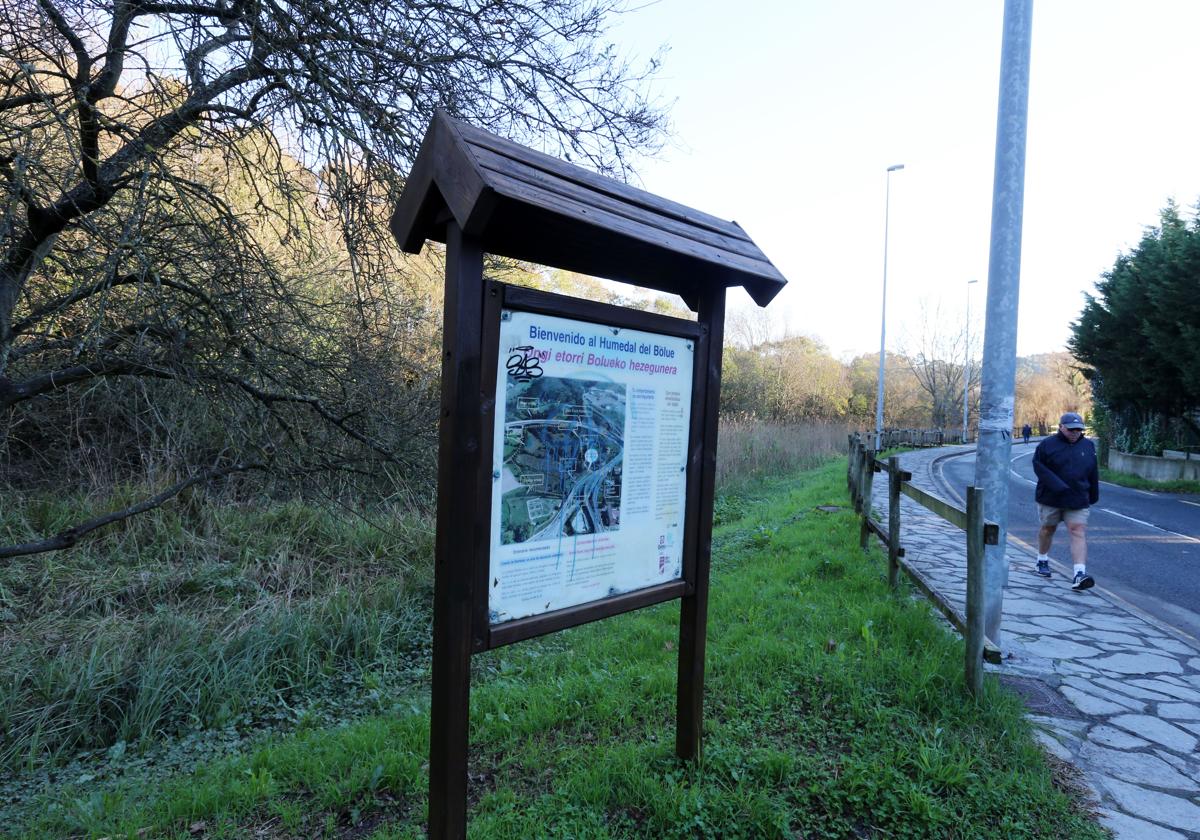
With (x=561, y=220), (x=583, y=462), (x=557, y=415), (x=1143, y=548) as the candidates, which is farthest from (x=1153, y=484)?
(x=561, y=220)

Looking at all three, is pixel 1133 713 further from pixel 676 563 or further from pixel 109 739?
pixel 109 739

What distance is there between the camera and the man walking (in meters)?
7.03

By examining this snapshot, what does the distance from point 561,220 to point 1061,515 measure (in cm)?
732

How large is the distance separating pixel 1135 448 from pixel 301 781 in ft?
92.1

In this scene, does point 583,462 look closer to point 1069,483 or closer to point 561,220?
point 561,220

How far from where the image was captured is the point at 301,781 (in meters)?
3.23

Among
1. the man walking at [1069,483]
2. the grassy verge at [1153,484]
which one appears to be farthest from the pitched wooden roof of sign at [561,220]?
the grassy verge at [1153,484]

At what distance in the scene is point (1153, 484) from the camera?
61.9 feet

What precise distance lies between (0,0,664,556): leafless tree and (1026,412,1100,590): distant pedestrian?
5.40m

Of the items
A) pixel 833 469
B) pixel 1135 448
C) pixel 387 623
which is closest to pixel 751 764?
pixel 387 623

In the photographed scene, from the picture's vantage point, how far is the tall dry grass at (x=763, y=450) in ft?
56.6

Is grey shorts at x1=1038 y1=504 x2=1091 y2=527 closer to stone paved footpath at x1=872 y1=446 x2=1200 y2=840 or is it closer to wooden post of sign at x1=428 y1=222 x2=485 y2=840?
stone paved footpath at x1=872 y1=446 x2=1200 y2=840

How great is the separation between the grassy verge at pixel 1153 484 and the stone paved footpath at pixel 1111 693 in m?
14.1

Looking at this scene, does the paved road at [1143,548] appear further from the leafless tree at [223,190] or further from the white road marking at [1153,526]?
the leafless tree at [223,190]
